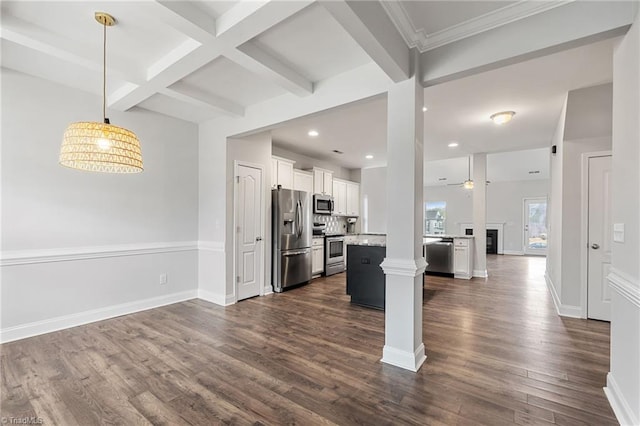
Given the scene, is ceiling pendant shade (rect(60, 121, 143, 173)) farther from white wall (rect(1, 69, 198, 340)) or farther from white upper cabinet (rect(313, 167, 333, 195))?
Answer: white upper cabinet (rect(313, 167, 333, 195))

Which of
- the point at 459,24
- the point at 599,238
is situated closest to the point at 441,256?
the point at 599,238

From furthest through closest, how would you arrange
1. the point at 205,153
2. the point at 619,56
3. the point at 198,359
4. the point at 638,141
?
1. the point at 205,153
2. the point at 198,359
3. the point at 619,56
4. the point at 638,141

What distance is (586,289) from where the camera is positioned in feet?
11.6

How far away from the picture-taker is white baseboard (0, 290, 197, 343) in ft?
9.55

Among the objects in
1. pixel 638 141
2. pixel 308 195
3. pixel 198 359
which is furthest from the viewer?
pixel 308 195

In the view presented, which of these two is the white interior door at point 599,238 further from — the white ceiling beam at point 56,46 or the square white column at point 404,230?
the white ceiling beam at point 56,46

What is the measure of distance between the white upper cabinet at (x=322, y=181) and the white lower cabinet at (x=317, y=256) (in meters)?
1.14

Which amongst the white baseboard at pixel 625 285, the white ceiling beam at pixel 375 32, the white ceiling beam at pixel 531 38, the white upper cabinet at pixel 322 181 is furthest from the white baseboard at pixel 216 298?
the white baseboard at pixel 625 285

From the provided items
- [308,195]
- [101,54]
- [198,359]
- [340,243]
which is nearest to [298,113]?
[101,54]

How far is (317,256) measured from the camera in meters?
6.00

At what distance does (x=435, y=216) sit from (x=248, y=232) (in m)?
9.36

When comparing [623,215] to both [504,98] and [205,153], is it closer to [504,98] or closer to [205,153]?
[504,98]

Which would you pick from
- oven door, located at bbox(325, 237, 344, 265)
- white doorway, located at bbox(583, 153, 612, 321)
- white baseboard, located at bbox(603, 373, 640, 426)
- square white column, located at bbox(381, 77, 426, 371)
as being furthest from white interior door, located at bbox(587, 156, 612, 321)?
oven door, located at bbox(325, 237, 344, 265)

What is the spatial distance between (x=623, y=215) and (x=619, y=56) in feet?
3.52
